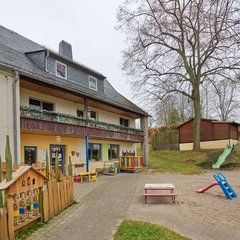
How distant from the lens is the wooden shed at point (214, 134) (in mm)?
32281

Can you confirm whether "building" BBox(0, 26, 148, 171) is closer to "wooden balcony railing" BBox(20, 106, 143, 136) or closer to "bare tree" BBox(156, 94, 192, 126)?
"wooden balcony railing" BBox(20, 106, 143, 136)

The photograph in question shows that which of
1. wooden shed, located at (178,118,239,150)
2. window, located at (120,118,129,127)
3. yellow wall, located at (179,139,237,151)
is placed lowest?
yellow wall, located at (179,139,237,151)

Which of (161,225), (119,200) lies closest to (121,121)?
(119,200)

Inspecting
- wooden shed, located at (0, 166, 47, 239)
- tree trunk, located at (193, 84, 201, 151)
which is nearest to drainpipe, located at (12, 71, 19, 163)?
wooden shed, located at (0, 166, 47, 239)

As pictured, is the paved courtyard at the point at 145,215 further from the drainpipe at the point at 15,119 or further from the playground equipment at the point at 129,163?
the playground equipment at the point at 129,163

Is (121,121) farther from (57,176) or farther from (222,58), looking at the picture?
(57,176)

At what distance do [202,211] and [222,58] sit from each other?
22.8m

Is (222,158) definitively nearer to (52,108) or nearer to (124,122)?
(124,122)

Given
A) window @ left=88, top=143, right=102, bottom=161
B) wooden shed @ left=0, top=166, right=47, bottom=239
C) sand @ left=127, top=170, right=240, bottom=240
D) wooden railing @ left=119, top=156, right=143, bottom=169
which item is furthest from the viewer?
wooden railing @ left=119, top=156, right=143, bottom=169

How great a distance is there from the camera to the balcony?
46.8 feet

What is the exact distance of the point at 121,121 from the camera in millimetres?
26641

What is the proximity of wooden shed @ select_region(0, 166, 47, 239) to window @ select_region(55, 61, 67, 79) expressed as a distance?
12718mm

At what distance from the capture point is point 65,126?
1673 cm

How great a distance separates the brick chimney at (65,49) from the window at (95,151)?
729 cm
